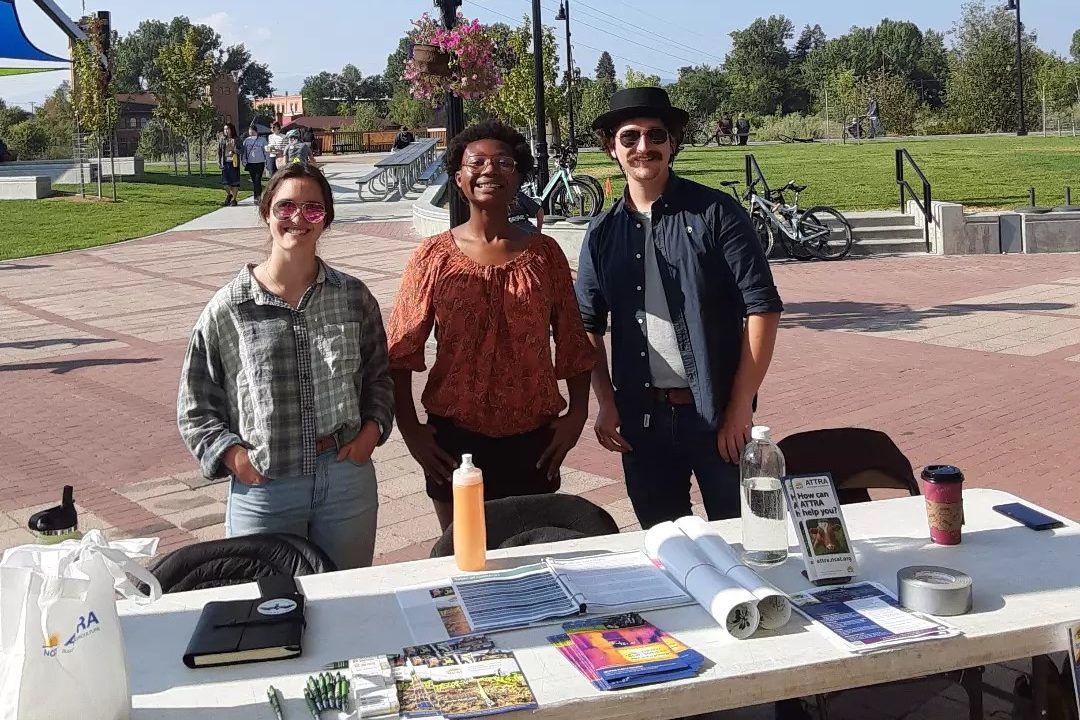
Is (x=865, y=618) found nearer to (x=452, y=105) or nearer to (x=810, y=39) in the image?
(x=452, y=105)

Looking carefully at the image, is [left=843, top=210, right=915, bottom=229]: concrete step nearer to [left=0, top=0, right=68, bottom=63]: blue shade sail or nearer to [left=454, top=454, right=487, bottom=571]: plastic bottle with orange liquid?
[left=454, top=454, right=487, bottom=571]: plastic bottle with orange liquid

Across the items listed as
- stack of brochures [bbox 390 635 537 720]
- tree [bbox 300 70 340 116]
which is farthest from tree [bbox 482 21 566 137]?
tree [bbox 300 70 340 116]

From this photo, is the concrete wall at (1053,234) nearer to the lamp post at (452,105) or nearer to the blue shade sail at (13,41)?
the lamp post at (452,105)

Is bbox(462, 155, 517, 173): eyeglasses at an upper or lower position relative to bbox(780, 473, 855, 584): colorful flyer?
upper

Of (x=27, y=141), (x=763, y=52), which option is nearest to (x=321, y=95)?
(x=763, y=52)

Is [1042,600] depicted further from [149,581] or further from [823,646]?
[149,581]

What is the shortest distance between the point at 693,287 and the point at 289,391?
120 centimetres

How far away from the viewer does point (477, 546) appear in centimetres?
272

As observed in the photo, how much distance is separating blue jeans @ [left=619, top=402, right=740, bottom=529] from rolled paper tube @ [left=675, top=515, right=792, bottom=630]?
2.01 feet

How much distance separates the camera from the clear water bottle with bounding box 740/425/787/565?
266 cm

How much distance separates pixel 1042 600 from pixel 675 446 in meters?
1.23

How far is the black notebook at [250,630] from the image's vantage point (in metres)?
2.27

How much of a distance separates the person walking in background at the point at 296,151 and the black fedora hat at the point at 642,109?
0.87m

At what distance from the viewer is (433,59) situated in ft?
23.0
